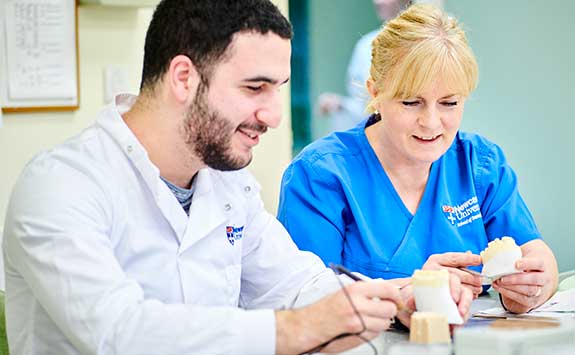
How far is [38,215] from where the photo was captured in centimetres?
147

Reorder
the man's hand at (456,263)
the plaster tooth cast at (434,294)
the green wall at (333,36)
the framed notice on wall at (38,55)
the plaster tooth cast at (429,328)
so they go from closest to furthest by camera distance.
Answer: the plaster tooth cast at (429,328), the plaster tooth cast at (434,294), the man's hand at (456,263), the framed notice on wall at (38,55), the green wall at (333,36)

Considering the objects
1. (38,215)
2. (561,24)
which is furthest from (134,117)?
(561,24)

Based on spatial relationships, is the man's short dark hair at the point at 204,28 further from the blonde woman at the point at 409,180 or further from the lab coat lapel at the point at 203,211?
the blonde woman at the point at 409,180

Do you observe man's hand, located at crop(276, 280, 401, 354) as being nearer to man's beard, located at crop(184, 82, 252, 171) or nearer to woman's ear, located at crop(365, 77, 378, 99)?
man's beard, located at crop(184, 82, 252, 171)

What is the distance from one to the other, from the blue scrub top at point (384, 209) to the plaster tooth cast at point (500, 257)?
0.27 metres

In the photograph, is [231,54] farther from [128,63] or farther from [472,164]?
[128,63]

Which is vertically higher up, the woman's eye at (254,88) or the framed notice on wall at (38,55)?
the woman's eye at (254,88)

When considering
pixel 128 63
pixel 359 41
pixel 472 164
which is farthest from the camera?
pixel 359 41

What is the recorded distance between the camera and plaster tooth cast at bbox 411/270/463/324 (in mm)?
1595

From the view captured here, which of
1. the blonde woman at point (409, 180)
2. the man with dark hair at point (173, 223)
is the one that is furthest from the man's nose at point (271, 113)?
the blonde woman at point (409, 180)

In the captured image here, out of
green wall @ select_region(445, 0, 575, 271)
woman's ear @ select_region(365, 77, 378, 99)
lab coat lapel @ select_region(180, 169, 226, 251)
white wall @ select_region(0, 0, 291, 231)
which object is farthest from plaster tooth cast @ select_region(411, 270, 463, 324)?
green wall @ select_region(445, 0, 575, 271)

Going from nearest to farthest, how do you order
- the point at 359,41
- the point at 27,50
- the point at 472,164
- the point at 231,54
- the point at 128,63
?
1. the point at 231,54
2. the point at 472,164
3. the point at 27,50
4. the point at 128,63
5. the point at 359,41

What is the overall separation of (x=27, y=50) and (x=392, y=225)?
1721 millimetres

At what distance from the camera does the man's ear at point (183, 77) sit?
1.64m
